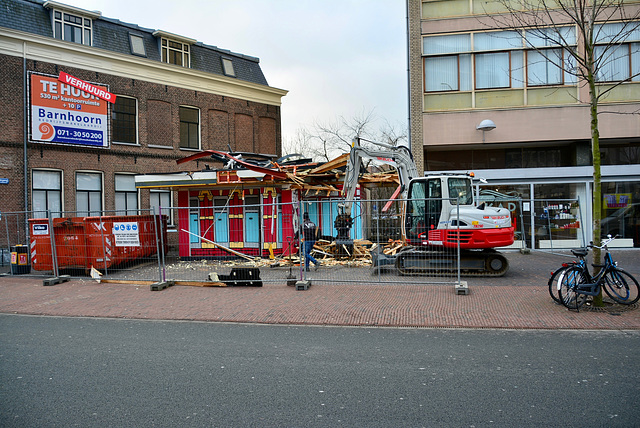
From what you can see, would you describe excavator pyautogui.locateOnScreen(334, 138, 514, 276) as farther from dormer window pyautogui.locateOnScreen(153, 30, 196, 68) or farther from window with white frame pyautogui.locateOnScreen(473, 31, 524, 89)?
dormer window pyautogui.locateOnScreen(153, 30, 196, 68)

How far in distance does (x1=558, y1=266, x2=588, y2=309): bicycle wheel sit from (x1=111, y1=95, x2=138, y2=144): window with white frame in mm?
21342

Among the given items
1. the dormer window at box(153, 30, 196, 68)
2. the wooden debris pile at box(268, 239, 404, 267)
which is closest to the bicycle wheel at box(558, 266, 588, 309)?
the wooden debris pile at box(268, 239, 404, 267)

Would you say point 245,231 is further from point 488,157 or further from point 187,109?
point 187,109

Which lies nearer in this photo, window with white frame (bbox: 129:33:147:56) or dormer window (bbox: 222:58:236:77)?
window with white frame (bbox: 129:33:147:56)

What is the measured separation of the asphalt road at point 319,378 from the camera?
4105mm

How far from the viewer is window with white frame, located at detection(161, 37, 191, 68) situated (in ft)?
84.5

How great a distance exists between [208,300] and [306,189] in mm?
7590

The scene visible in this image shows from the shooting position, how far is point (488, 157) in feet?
63.4

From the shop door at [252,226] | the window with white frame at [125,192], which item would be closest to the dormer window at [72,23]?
the window with white frame at [125,192]

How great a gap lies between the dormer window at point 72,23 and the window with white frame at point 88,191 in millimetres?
6281

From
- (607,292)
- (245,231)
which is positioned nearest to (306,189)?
(245,231)

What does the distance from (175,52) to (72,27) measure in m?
5.18

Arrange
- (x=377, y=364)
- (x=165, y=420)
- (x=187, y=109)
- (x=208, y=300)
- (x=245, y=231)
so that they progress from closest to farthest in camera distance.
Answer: (x=165, y=420) → (x=377, y=364) → (x=208, y=300) → (x=245, y=231) → (x=187, y=109)

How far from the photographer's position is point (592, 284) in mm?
7945
